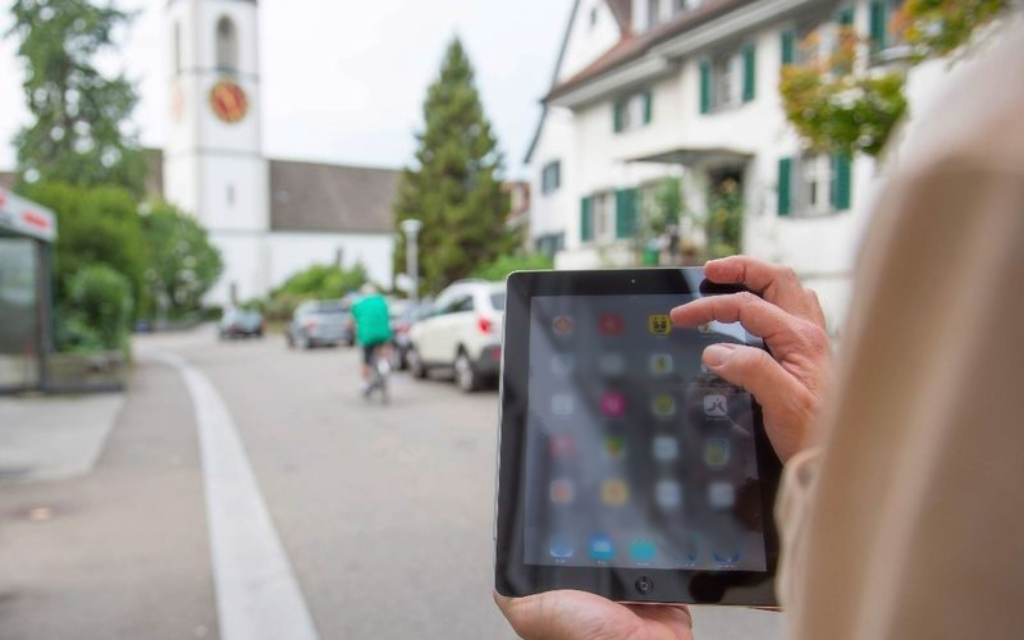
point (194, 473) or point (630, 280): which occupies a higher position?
point (630, 280)

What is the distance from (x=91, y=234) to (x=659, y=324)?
21.9 metres

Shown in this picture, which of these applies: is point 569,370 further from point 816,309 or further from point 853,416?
point 853,416

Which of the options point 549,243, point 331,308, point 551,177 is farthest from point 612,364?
point 551,177

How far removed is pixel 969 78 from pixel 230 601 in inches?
180

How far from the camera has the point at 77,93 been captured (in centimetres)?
3447

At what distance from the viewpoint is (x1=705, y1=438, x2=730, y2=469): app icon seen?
3.85 feet

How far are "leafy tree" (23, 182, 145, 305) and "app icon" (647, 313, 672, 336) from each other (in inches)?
804

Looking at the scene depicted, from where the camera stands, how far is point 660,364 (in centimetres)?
123

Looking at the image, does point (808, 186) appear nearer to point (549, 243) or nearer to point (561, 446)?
point (549, 243)

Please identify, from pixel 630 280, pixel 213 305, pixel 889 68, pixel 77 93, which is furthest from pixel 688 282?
pixel 213 305

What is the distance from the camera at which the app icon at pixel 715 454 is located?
1.17m

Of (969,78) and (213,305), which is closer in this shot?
(969,78)

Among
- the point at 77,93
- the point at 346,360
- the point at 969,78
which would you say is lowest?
the point at 346,360

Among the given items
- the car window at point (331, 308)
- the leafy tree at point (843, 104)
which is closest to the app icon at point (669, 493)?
the leafy tree at point (843, 104)
